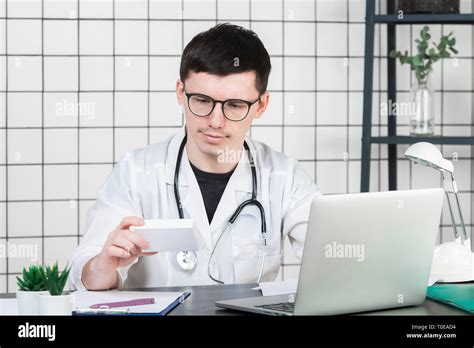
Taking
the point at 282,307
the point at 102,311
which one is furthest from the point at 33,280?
the point at 282,307

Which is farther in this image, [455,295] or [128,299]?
Answer: [455,295]

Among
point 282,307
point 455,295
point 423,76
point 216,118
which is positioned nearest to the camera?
point 282,307

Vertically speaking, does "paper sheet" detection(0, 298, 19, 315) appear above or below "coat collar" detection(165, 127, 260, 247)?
below

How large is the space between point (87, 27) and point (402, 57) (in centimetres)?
132

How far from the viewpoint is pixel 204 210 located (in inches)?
96.8

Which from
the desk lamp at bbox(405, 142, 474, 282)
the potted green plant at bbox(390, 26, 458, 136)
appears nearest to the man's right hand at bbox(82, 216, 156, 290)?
the desk lamp at bbox(405, 142, 474, 282)

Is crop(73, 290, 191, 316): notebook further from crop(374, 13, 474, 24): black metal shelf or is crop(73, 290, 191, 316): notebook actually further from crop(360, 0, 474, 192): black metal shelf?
crop(374, 13, 474, 24): black metal shelf

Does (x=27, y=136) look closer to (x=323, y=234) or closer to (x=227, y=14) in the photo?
(x=227, y=14)

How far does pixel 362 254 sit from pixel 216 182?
899 millimetres

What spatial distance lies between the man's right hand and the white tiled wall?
1332 millimetres

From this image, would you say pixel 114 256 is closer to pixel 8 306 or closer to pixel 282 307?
pixel 8 306

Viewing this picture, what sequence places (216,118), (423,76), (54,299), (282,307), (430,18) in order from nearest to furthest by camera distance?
1. (54,299)
2. (282,307)
3. (216,118)
4. (430,18)
5. (423,76)

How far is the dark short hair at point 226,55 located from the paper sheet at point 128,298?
2.41ft

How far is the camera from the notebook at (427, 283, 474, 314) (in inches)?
73.4
